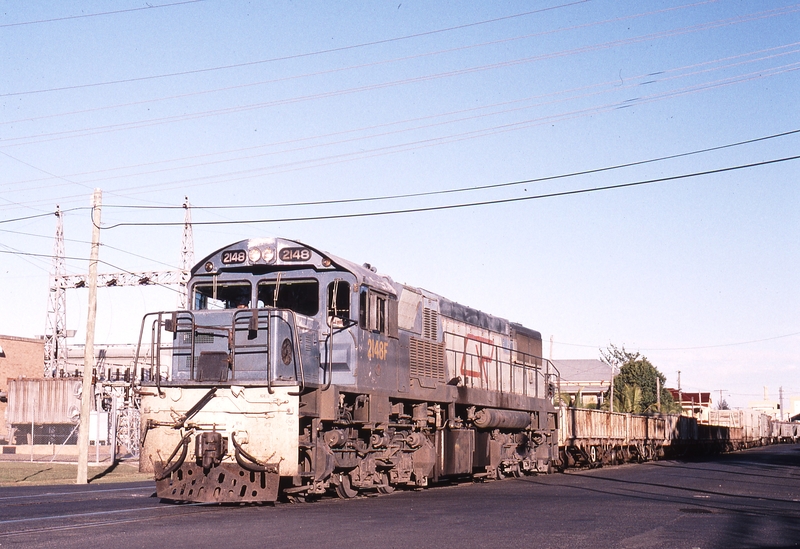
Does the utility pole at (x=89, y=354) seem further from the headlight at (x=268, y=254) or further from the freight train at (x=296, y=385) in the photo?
the headlight at (x=268, y=254)

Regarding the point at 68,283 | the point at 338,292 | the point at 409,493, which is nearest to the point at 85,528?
the point at 338,292

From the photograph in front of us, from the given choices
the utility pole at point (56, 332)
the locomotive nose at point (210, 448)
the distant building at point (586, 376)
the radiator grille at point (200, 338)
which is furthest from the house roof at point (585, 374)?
the locomotive nose at point (210, 448)

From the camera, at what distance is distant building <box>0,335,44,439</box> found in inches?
2373

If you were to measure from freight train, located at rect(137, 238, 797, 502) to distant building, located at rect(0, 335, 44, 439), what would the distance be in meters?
48.4

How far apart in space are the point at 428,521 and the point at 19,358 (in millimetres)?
56641

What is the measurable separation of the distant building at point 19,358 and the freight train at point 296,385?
159ft

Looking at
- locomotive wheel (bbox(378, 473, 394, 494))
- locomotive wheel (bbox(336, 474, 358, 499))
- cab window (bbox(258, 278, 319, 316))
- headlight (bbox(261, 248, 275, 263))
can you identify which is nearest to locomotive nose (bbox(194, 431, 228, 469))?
cab window (bbox(258, 278, 319, 316))

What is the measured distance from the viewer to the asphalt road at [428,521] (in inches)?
392

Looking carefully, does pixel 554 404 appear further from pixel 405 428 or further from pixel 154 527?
pixel 154 527

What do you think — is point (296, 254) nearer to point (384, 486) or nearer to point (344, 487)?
point (344, 487)

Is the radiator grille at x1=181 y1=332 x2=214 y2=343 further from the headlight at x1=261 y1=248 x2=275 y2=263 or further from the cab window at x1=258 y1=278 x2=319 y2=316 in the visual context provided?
the headlight at x1=261 y1=248 x2=275 y2=263

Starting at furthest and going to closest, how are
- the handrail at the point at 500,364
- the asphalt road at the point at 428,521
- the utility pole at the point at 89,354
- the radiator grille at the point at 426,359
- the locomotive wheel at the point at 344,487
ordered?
the utility pole at the point at 89,354 < the handrail at the point at 500,364 < the radiator grille at the point at 426,359 < the locomotive wheel at the point at 344,487 < the asphalt road at the point at 428,521

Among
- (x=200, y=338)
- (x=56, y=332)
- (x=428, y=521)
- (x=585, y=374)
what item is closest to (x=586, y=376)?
(x=585, y=374)

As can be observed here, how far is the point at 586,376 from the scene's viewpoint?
107 m
